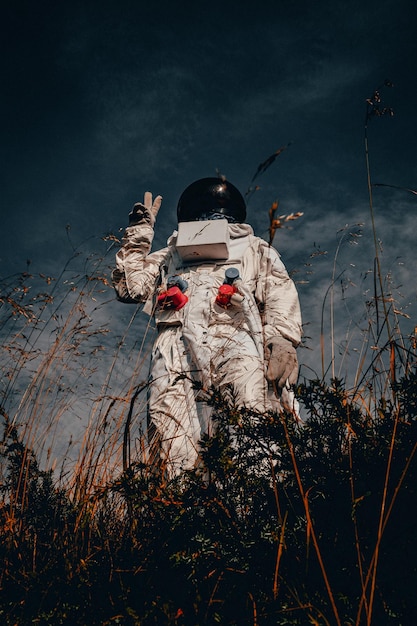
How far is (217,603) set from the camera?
0.96m

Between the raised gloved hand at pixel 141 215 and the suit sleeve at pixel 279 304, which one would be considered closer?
the suit sleeve at pixel 279 304

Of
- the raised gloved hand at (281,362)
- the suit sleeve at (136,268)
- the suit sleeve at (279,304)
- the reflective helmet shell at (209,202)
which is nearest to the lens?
the raised gloved hand at (281,362)

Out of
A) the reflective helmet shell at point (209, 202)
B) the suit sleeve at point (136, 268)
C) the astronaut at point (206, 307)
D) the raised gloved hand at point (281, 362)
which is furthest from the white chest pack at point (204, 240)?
the raised gloved hand at point (281, 362)

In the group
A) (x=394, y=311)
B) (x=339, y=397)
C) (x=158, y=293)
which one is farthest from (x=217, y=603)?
(x=158, y=293)

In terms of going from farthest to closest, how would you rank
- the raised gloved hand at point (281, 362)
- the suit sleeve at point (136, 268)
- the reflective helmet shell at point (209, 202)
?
the reflective helmet shell at point (209, 202), the suit sleeve at point (136, 268), the raised gloved hand at point (281, 362)

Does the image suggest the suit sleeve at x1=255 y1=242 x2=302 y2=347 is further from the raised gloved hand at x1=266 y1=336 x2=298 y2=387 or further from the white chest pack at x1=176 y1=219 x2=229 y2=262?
the white chest pack at x1=176 y1=219 x2=229 y2=262

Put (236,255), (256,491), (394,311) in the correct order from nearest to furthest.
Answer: (256,491), (394,311), (236,255)

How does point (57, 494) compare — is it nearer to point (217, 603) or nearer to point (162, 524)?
point (162, 524)

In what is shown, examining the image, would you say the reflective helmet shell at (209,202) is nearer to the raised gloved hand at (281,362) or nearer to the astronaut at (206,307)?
the astronaut at (206,307)

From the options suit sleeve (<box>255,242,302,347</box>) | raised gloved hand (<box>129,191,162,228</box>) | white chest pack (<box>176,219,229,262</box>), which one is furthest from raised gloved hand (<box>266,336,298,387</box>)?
raised gloved hand (<box>129,191,162,228</box>)

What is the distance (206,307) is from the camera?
10.6ft

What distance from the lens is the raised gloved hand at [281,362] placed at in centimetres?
274

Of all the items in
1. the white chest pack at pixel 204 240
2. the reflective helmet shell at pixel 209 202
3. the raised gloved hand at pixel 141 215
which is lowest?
the white chest pack at pixel 204 240

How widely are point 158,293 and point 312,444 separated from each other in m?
2.23
